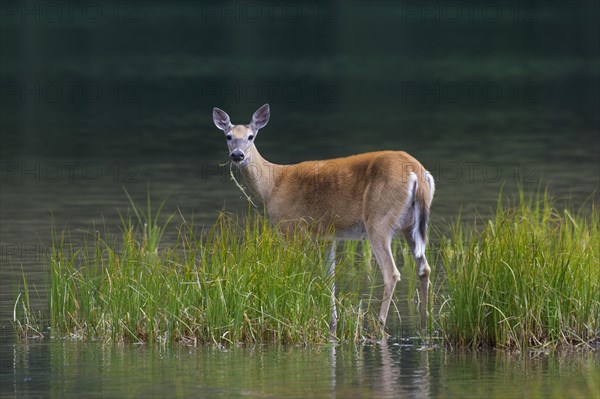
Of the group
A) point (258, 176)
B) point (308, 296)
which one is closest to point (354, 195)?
point (258, 176)

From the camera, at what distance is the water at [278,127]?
11.5 metres

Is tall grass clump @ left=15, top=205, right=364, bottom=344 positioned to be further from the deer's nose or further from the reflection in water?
the deer's nose

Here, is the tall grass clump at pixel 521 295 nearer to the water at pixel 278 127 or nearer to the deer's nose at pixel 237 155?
the water at pixel 278 127

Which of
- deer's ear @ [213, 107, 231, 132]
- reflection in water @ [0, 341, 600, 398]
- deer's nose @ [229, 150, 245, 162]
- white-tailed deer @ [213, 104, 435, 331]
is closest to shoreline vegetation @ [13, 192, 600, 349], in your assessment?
reflection in water @ [0, 341, 600, 398]

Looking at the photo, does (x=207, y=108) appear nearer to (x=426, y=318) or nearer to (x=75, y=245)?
(x=75, y=245)

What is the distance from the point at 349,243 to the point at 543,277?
4233mm

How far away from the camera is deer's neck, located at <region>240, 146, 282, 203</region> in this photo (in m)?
15.3

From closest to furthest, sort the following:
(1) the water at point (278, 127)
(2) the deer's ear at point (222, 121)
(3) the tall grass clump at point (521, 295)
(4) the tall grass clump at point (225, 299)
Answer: (1) the water at point (278, 127)
(3) the tall grass clump at point (521, 295)
(4) the tall grass clump at point (225, 299)
(2) the deer's ear at point (222, 121)

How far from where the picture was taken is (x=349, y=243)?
647 inches

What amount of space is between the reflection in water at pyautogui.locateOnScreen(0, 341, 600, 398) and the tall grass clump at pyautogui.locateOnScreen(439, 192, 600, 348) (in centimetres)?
27

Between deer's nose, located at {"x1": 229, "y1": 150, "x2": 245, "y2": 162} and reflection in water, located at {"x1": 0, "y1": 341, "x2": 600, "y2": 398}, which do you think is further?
deer's nose, located at {"x1": 229, "y1": 150, "x2": 245, "y2": 162}

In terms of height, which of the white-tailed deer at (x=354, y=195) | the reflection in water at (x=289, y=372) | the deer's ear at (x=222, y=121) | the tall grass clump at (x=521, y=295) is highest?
the deer's ear at (x=222, y=121)

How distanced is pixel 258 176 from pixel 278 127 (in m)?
25.8

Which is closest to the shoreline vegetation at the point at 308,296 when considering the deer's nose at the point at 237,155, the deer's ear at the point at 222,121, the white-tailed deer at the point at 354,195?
the white-tailed deer at the point at 354,195
